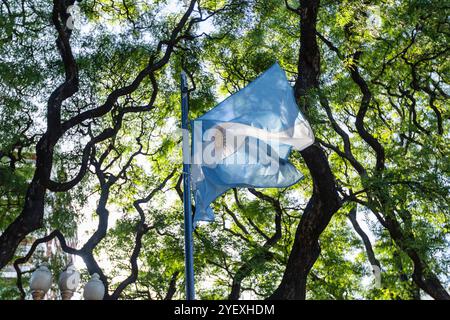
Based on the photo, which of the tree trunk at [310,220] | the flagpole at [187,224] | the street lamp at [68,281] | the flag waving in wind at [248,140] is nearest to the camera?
the flagpole at [187,224]

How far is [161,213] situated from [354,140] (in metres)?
5.98

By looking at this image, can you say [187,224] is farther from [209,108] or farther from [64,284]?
[209,108]

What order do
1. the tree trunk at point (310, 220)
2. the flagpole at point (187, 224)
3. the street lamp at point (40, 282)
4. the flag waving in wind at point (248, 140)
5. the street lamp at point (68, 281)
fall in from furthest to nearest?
the tree trunk at point (310, 220) → the street lamp at point (68, 281) → the street lamp at point (40, 282) → the flag waving in wind at point (248, 140) → the flagpole at point (187, 224)

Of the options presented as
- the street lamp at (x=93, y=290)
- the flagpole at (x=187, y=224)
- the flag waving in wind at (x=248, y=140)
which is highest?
the flag waving in wind at (x=248, y=140)

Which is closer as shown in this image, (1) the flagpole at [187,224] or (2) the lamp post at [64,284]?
(1) the flagpole at [187,224]

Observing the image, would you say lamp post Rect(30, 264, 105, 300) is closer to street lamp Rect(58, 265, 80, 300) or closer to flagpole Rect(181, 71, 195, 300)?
street lamp Rect(58, 265, 80, 300)

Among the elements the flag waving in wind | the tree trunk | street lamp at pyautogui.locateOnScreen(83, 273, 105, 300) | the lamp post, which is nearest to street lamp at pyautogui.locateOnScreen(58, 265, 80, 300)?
the lamp post

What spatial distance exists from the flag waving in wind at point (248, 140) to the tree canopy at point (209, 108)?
268 cm

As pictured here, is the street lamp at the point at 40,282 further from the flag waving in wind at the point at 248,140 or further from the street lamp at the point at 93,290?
the flag waving in wind at the point at 248,140

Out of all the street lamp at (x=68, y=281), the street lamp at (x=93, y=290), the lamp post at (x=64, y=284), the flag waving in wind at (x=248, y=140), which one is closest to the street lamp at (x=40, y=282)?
the lamp post at (x=64, y=284)

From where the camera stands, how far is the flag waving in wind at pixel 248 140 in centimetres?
748

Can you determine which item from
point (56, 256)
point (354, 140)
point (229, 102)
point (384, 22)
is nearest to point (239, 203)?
point (354, 140)

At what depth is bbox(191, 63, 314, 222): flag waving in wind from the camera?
748 centimetres

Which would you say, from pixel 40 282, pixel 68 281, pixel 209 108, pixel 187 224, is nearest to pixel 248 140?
pixel 187 224
